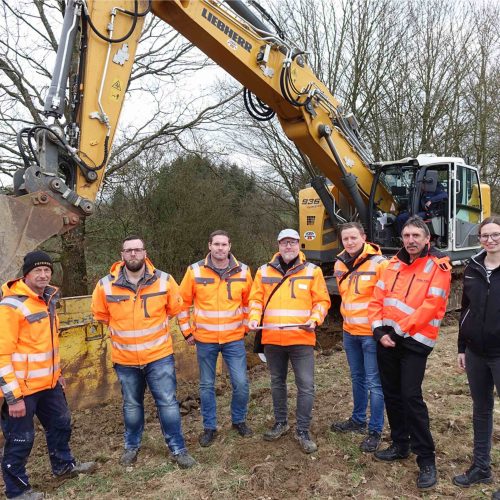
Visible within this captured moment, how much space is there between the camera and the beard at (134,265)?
3.76 metres

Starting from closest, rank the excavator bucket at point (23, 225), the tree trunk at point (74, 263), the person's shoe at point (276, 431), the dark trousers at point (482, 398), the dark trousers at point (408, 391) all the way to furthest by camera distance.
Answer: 1. the dark trousers at point (482, 398)
2. the dark trousers at point (408, 391)
3. the excavator bucket at point (23, 225)
4. the person's shoe at point (276, 431)
5. the tree trunk at point (74, 263)

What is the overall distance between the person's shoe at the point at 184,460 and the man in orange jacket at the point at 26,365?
3.25 ft

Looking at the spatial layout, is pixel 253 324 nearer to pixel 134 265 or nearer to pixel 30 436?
pixel 134 265

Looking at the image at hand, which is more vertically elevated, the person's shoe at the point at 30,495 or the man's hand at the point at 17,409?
the man's hand at the point at 17,409

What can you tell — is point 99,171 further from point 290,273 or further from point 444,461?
point 444,461

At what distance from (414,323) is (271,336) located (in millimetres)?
1213

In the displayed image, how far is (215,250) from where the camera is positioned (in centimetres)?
414

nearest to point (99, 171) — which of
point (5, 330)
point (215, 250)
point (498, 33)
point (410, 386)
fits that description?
point (215, 250)

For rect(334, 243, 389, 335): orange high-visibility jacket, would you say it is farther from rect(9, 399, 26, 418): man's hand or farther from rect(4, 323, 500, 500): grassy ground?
rect(9, 399, 26, 418): man's hand

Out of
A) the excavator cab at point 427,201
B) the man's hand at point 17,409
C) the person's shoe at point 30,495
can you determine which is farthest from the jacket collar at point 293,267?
the excavator cab at point 427,201

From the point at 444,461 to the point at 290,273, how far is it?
194 centimetres

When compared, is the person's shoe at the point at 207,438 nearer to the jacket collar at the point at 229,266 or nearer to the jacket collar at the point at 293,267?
the jacket collar at the point at 229,266

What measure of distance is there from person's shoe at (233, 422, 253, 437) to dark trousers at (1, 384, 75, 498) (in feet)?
4.75

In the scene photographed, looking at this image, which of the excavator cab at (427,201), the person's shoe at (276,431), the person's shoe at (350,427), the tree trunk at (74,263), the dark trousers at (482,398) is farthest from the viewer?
the tree trunk at (74,263)
